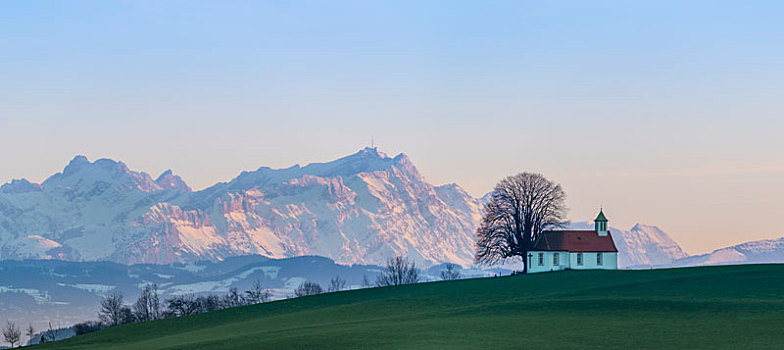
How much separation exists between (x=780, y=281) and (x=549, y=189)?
1786 inches

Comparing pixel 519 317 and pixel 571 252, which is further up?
pixel 571 252

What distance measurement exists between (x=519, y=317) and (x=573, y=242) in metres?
60.4

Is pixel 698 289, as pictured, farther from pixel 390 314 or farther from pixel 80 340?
pixel 80 340

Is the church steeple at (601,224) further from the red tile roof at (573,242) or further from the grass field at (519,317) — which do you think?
the grass field at (519,317)

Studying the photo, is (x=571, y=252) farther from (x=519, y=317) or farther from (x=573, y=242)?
(x=519, y=317)

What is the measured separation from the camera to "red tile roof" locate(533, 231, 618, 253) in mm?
136875

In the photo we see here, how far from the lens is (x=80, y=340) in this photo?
94062 mm

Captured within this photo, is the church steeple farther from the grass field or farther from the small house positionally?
the grass field

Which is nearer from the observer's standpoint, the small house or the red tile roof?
the small house

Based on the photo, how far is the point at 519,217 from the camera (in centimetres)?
13912

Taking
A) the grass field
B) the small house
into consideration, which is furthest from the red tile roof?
the grass field

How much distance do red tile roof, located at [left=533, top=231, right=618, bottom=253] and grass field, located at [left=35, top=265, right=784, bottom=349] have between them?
45.0 feet

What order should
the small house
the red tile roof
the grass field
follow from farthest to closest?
1. the red tile roof
2. the small house
3. the grass field

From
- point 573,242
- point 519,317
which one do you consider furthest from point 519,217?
point 519,317
